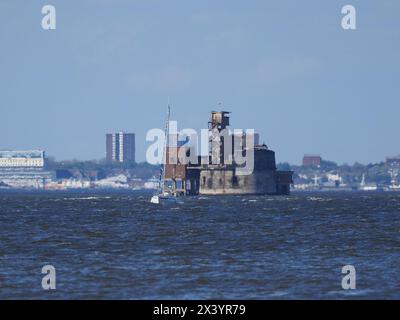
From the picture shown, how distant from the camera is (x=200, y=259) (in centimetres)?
5747

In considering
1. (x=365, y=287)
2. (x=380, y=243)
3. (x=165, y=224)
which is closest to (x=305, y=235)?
(x=380, y=243)

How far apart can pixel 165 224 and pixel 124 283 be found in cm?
4591

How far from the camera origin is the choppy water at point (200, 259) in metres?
44.8

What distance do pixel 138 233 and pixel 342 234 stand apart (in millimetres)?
13701

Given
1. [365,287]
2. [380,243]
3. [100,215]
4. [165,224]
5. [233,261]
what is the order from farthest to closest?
[100,215]
[165,224]
[380,243]
[233,261]
[365,287]

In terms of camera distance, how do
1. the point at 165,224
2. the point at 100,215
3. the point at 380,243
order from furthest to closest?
the point at 100,215, the point at 165,224, the point at 380,243

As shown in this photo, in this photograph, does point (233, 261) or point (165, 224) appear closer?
point (233, 261)

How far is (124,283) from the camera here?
154 feet

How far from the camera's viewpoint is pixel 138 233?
7925 centimetres

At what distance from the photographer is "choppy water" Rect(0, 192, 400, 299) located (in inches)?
1766

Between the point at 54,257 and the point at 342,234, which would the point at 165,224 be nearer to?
the point at 342,234
